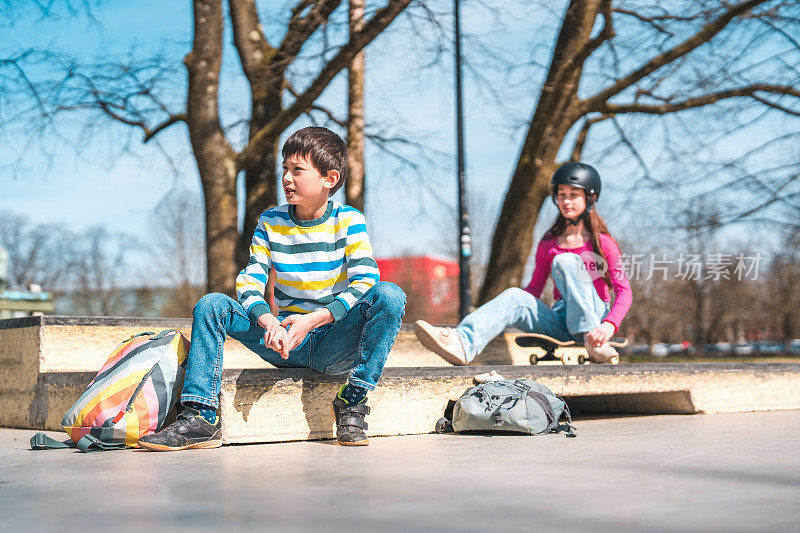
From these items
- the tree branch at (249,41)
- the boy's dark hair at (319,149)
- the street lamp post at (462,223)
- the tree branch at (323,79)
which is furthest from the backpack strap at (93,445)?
the street lamp post at (462,223)

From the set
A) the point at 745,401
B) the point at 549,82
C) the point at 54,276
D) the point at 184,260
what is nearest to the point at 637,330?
the point at 184,260

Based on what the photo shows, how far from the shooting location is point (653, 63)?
392 inches

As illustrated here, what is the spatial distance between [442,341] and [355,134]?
632 cm

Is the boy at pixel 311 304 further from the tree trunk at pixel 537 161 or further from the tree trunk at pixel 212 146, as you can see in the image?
the tree trunk at pixel 537 161

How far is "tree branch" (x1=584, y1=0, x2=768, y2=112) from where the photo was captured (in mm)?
9320

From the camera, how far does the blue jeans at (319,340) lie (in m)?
3.70

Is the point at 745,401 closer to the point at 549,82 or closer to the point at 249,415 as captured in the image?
the point at 249,415

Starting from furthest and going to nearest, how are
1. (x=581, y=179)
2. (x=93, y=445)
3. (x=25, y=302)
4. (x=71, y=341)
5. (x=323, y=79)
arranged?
(x=25, y=302)
(x=323, y=79)
(x=581, y=179)
(x=71, y=341)
(x=93, y=445)

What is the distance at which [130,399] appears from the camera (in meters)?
3.83

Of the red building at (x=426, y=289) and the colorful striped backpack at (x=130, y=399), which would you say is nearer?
the colorful striped backpack at (x=130, y=399)

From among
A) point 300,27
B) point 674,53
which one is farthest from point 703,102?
point 300,27

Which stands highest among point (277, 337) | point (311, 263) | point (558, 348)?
point (311, 263)

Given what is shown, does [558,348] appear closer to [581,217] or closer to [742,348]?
[581,217]

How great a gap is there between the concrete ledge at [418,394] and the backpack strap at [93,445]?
58 centimetres
